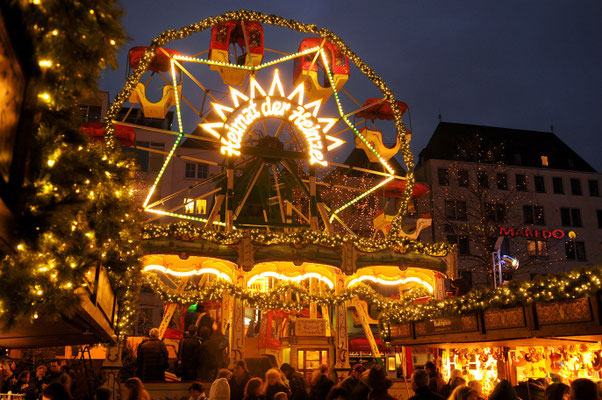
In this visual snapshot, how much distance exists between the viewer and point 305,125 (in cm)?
2144

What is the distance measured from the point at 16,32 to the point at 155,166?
4348 centimetres

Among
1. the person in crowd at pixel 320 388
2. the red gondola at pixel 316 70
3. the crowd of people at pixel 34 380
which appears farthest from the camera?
the red gondola at pixel 316 70

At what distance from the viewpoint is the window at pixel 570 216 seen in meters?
50.1

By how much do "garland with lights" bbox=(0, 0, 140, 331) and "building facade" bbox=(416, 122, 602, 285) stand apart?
42585 millimetres

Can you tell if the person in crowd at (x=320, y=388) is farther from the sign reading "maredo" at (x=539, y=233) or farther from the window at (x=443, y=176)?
the window at (x=443, y=176)

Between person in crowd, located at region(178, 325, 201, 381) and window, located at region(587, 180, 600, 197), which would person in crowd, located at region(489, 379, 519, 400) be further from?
window, located at region(587, 180, 600, 197)

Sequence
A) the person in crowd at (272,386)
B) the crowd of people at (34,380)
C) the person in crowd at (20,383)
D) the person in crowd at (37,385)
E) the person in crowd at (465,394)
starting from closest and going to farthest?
the person in crowd at (465,394)
the person in crowd at (272,386)
the crowd of people at (34,380)
the person in crowd at (37,385)
the person in crowd at (20,383)

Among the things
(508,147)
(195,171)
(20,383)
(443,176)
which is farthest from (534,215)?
(20,383)

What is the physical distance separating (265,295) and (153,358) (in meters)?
5.06

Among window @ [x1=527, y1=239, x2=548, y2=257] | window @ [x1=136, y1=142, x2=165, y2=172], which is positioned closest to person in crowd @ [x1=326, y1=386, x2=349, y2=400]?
window @ [x1=136, y1=142, x2=165, y2=172]

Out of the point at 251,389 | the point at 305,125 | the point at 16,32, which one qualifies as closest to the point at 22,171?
the point at 16,32

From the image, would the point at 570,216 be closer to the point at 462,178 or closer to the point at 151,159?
the point at 462,178

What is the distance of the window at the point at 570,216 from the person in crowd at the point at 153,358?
45.3m

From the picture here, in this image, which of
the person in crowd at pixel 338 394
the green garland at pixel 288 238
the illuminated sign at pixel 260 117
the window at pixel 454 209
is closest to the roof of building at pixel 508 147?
the window at pixel 454 209
